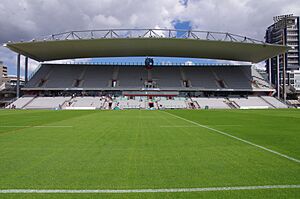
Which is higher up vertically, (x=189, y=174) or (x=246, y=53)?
(x=246, y=53)

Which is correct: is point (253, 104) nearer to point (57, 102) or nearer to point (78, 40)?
point (78, 40)

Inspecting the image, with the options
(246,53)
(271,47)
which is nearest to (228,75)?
(246,53)

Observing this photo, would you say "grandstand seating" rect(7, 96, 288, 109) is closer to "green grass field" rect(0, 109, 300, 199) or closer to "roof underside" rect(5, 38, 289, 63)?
"roof underside" rect(5, 38, 289, 63)

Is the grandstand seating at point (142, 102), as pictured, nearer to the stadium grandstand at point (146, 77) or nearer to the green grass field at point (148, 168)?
the stadium grandstand at point (146, 77)

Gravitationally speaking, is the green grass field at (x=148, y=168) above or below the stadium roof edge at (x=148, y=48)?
below

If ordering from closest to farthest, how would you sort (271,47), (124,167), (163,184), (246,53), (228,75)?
(163,184) → (124,167) → (271,47) → (246,53) → (228,75)

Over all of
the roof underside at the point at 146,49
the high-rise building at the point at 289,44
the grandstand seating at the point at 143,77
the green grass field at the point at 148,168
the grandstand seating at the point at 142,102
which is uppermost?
the high-rise building at the point at 289,44

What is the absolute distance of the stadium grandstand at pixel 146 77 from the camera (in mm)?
52688

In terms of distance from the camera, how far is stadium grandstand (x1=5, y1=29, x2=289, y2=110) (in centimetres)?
5269

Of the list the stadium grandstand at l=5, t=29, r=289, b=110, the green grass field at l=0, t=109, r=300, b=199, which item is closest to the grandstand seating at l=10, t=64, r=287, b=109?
the stadium grandstand at l=5, t=29, r=289, b=110

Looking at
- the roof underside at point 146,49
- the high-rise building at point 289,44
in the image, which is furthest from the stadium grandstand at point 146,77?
the high-rise building at point 289,44

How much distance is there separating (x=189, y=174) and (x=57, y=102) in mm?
60062

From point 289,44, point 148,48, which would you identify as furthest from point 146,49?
point 289,44

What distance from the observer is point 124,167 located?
213 inches
